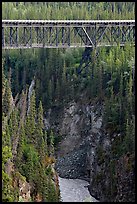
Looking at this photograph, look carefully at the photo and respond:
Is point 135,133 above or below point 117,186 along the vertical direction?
above

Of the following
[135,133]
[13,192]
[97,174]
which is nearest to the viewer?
[13,192]

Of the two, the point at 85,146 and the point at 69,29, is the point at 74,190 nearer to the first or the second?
the point at 85,146

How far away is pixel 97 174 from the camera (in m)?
61.1

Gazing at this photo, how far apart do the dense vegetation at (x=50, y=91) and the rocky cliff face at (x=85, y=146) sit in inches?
49.4

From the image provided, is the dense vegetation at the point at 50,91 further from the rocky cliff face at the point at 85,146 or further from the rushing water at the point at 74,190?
the rushing water at the point at 74,190

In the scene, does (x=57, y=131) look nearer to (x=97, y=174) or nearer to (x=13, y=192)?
(x=97, y=174)

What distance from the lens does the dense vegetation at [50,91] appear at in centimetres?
4847

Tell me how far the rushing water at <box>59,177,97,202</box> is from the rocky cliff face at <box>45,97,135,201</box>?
749 mm

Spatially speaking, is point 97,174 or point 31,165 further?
point 97,174

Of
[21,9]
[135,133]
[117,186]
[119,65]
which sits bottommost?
[117,186]

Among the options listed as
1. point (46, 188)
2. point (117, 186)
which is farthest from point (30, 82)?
point (46, 188)

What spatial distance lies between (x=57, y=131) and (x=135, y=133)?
23088 millimetres

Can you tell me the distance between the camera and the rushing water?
57.5m

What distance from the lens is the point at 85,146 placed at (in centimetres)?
A: 6925
